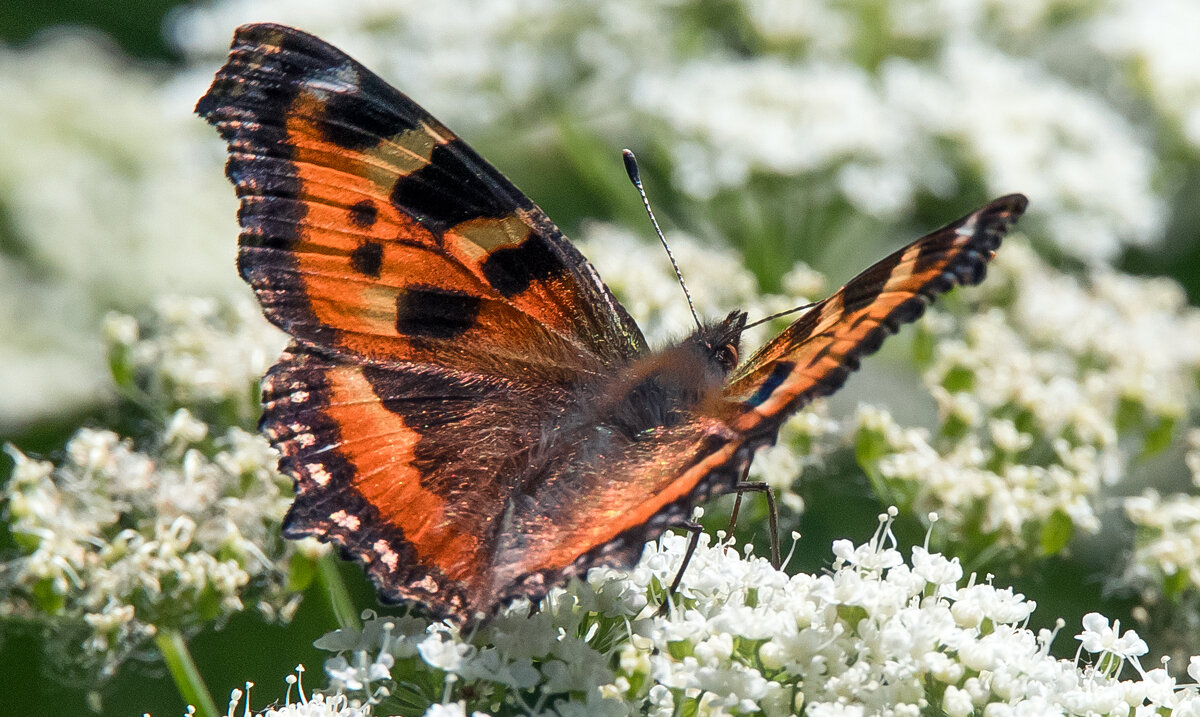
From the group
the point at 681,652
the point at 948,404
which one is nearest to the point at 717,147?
the point at 948,404

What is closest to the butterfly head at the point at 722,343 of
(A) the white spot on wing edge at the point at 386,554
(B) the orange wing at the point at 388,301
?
(B) the orange wing at the point at 388,301

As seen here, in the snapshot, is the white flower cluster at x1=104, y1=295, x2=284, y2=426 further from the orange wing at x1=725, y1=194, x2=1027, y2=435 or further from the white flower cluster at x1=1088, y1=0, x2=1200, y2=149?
the white flower cluster at x1=1088, y1=0, x2=1200, y2=149

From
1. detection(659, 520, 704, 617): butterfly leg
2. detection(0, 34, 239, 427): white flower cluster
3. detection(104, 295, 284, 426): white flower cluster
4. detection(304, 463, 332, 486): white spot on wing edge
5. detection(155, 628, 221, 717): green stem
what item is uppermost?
detection(0, 34, 239, 427): white flower cluster

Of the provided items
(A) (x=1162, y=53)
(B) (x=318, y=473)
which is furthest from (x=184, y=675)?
(A) (x=1162, y=53)

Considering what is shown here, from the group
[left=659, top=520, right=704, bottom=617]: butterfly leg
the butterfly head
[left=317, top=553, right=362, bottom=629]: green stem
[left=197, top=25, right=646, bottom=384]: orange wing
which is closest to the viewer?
[left=659, top=520, right=704, bottom=617]: butterfly leg

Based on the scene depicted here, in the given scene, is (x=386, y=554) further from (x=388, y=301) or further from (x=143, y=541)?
(x=143, y=541)

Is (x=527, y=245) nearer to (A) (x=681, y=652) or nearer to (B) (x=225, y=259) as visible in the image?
(A) (x=681, y=652)

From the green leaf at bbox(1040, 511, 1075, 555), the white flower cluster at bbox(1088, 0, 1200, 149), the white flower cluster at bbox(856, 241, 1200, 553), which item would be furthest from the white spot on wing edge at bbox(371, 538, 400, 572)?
the white flower cluster at bbox(1088, 0, 1200, 149)
